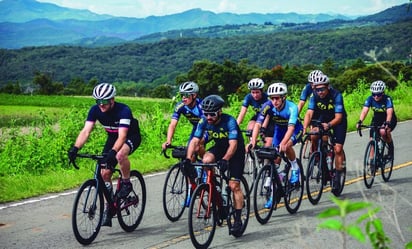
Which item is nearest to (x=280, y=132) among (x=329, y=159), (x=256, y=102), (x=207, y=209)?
(x=329, y=159)

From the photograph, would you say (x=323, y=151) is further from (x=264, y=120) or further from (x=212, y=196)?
(x=212, y=196)

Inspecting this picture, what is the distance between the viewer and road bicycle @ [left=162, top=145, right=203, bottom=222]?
9.42 meters

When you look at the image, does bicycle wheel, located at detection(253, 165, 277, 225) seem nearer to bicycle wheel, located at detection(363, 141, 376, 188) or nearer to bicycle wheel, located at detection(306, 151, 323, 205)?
bicycle wheel, located at detection(306, 151, 323, 205)

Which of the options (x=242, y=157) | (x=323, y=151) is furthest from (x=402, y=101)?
(x=242, y=157)

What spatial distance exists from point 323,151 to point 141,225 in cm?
372

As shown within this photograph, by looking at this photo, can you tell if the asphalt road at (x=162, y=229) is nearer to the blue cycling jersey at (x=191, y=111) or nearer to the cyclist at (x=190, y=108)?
the cyclist at (x=190, y=108)

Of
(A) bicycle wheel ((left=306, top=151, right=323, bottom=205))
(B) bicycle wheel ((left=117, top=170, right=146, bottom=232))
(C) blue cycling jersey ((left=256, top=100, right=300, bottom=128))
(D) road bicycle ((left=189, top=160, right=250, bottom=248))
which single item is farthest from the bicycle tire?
(B) bicycle wheel ((left=117, top=170, right=146, bottom=232))

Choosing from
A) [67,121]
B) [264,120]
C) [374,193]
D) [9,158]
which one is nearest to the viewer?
[264,120]

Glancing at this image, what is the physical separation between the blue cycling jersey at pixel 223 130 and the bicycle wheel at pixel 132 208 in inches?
54.6

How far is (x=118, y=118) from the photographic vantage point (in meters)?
8.37

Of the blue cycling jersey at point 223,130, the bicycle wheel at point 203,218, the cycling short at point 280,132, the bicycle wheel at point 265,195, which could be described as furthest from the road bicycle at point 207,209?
the cycling short at point 280,132

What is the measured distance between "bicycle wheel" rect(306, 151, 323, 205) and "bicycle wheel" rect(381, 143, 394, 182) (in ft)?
7.46

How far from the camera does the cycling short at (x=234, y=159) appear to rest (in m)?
8.19

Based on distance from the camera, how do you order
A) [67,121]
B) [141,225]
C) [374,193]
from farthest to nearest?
[67,121], [374,193], [141,225]
